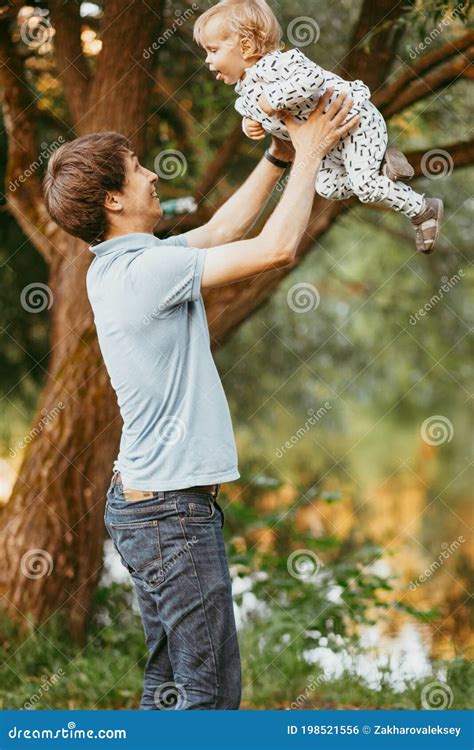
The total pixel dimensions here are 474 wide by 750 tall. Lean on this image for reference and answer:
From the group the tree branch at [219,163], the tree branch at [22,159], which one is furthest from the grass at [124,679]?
the tree branch at [219,163]

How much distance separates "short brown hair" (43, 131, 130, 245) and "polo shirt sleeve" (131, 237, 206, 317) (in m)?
0.22

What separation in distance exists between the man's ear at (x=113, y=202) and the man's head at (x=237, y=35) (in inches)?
17.1

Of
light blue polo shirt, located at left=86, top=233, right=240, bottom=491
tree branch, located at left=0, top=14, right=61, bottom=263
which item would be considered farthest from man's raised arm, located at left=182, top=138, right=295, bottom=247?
tree branch, located at left=0, top=14, right=61, bottom=263

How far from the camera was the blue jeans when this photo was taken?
2012 mm

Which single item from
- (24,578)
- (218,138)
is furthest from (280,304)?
(24,578)

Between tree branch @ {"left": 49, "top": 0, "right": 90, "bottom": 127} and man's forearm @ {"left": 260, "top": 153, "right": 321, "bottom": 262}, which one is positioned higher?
man's forearm @ {"left": 260, "top": 153, "right": 321, "bottom": 262}

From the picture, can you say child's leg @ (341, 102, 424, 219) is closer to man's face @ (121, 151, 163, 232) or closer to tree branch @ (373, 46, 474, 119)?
man's face @ (121, 151, 163, 232)

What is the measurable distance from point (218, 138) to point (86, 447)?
1.84 m

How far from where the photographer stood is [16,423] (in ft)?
19.0

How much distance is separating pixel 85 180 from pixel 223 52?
484 millimetres

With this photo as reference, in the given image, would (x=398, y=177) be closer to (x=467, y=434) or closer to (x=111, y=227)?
(x=111, y=227)

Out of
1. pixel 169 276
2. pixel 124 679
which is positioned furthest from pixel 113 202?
pixel 124 679

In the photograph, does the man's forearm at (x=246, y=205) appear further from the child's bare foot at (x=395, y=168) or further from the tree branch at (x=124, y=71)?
the tree branch at (x=124, y=71)

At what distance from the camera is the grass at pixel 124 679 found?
3.77m
